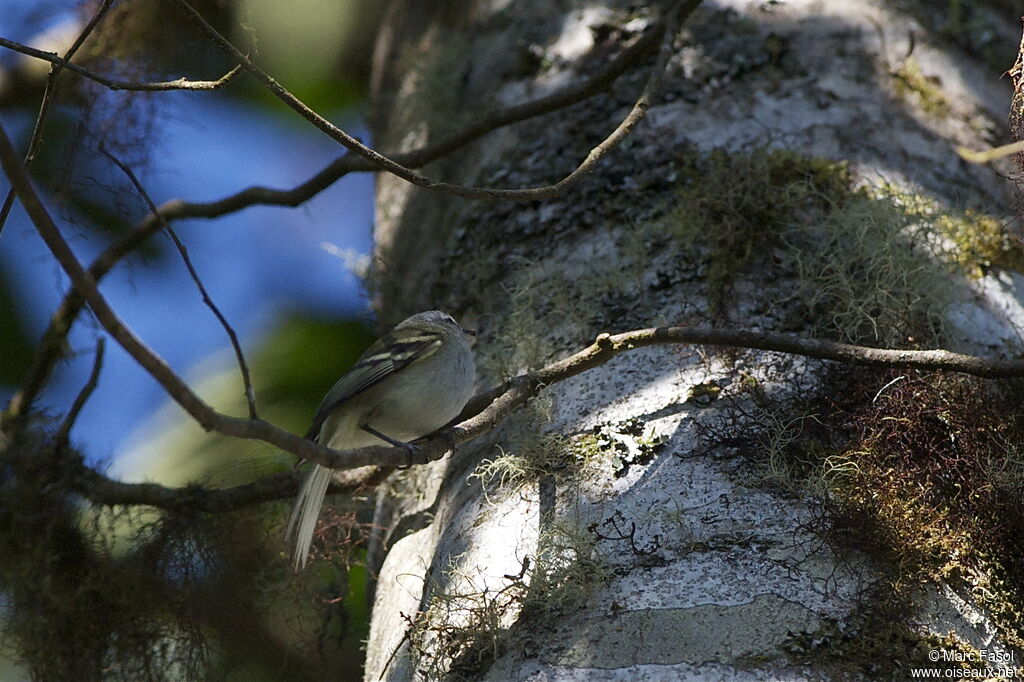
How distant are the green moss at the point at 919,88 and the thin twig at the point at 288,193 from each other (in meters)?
0.85

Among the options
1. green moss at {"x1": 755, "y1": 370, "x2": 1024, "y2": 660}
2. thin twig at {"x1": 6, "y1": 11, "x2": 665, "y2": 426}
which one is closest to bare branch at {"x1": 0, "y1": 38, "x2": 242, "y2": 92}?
thin twig at {"x1": 6, "y1": 11, "x2": 665, "y2": 426}

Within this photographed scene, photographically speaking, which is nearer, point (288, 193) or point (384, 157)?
point (384, 157)

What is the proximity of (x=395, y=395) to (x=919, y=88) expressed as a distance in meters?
2.11

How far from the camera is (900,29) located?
3.51 meters

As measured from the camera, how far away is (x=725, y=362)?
8.45ft

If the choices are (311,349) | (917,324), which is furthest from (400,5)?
(917,324)

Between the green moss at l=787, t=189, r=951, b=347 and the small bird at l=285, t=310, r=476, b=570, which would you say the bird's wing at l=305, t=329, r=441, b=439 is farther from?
the green moss at l=787, t=189, r=951, b=347

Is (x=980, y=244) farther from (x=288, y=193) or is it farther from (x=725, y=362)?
(x=288, y=193)

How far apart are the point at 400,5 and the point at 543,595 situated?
13.1 feet

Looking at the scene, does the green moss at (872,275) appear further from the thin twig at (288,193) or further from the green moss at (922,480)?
the thin twig at (288,193)

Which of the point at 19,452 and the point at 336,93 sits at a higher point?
the point at 336,93

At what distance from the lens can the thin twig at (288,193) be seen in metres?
3.36

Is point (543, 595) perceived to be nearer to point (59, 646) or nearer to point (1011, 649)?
point (1011, 649)

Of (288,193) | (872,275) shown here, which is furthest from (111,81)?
(872,275)
